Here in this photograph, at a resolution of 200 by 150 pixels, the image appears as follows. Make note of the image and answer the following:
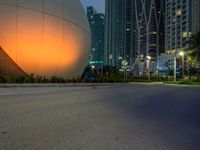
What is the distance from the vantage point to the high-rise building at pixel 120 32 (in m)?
167

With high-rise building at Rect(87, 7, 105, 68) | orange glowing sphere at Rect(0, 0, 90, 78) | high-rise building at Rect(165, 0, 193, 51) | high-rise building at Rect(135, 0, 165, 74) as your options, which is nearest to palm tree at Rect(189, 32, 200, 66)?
orange glowing sphere at Rect(0, 0, 90, 78)

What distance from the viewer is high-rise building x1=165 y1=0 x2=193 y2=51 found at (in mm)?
147125

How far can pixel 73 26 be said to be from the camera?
2484cm

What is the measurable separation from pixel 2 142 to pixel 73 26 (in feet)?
70.8

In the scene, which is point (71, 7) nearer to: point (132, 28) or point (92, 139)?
point (92, 139)

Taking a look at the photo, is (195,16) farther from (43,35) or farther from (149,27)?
(43,35)

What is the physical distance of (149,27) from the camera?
561ft

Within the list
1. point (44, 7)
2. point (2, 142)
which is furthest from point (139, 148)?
point (44, 7)

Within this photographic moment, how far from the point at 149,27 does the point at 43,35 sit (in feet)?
513

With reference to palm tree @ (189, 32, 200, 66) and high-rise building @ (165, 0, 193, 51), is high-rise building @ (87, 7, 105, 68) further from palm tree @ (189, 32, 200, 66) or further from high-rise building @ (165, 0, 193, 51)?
palm tree @ (189, 32, 200, 66)

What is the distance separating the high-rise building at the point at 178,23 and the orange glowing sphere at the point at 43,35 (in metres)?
127

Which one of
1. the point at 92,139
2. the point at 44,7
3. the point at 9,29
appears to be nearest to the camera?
the point at 92,139

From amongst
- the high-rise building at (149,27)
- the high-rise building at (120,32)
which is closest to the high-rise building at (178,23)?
the high-rise building at (149,27)

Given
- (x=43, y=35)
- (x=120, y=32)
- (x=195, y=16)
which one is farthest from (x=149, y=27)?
(x=43, y=35)
